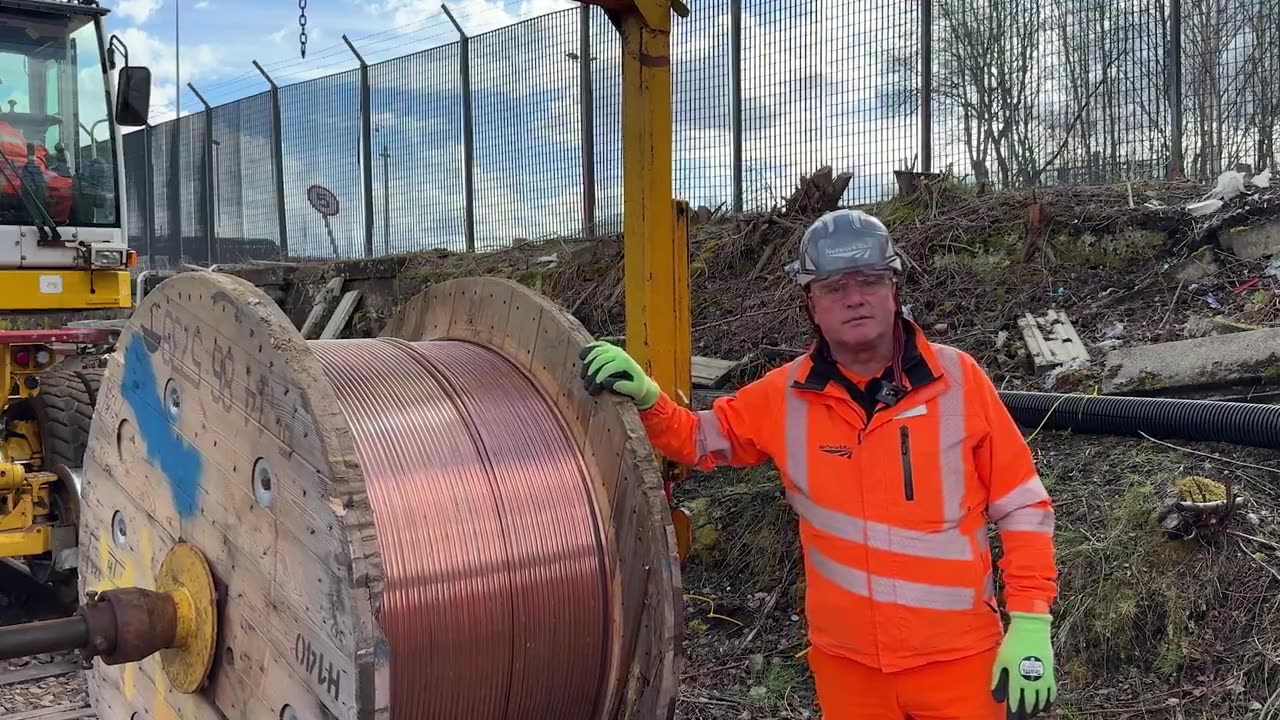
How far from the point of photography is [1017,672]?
267 cm

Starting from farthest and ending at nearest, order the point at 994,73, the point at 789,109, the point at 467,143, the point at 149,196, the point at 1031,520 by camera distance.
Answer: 1. the point at 149,196
2. the point at 467,143
3. the point at 789,109
4. the point at 994,73
5. the point at 1031,520

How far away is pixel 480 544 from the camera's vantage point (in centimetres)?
294

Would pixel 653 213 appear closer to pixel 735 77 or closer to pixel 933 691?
pixel 933 691

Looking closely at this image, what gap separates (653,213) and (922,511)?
1503mm

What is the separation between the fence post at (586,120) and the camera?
11039mm

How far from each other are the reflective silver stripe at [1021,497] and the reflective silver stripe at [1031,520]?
0.01 meters

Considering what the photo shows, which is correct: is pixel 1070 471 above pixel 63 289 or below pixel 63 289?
below

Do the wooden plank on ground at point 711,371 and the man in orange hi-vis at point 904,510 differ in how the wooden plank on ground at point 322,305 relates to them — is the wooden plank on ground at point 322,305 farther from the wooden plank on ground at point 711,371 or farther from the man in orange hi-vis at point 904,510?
the man in orange hi-vis at point 904,510

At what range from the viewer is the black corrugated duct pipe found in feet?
14.3

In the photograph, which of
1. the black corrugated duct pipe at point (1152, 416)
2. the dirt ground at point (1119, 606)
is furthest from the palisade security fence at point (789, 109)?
the dirt ground at point (1119, 606)

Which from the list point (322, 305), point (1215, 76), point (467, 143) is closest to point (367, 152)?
point (467, 143)

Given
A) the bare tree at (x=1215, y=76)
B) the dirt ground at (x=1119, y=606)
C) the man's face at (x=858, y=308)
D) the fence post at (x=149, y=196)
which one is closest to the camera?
the man's face at (x=858, y=308)

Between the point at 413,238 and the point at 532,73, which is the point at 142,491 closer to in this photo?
the point at 532,73

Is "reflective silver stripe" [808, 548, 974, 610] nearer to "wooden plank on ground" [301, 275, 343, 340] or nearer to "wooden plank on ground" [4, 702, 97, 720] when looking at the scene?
"wooden plank on ground" [4, 702, 97, 720]
